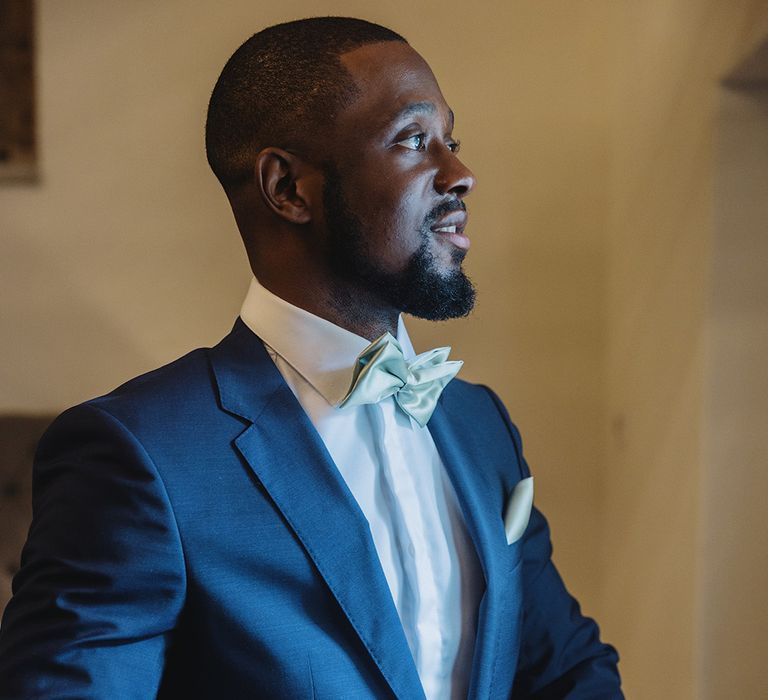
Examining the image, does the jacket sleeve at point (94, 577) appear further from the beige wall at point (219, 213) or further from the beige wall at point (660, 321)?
the beige wall at point (219, 213)

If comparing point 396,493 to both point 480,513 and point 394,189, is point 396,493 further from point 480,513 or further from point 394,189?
point 394,189

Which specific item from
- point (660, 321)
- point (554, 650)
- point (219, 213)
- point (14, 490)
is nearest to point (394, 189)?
point (554, 650)

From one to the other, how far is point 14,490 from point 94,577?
5.06ft

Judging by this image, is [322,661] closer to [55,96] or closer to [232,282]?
[232,282]

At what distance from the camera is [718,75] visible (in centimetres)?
154

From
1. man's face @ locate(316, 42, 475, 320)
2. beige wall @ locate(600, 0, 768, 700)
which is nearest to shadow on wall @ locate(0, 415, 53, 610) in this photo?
beige wall @ locate(600, 0, 768, 700)

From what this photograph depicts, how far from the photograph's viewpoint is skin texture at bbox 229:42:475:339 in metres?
1.06

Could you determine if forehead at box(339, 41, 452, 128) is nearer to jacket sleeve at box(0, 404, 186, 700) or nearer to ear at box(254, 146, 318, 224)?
ear at box(254, 146, 318, 224)

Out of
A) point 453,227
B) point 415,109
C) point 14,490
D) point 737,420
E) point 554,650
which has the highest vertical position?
point 415,109

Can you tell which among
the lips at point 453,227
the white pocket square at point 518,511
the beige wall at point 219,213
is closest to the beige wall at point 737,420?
the white pocket square at point 518,511

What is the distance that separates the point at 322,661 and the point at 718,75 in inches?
44.3

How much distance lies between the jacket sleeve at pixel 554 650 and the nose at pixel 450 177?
0.46m

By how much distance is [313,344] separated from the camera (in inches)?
42.7

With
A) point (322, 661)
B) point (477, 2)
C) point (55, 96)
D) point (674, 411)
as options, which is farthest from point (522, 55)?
point (322, 661)
